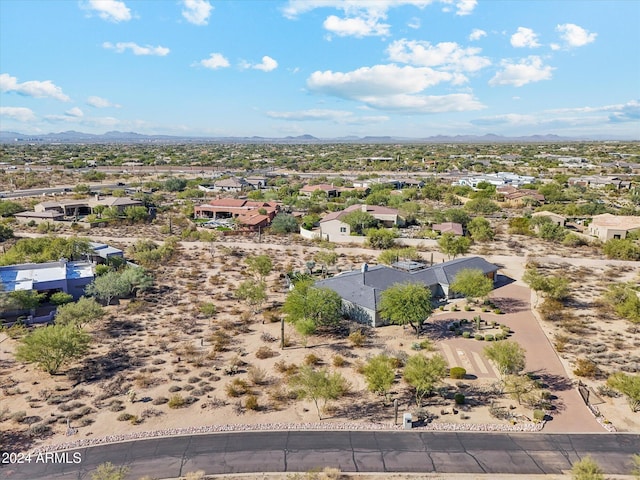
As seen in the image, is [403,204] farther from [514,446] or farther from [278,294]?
[514,446]

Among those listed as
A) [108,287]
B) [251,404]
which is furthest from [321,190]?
[251,404]

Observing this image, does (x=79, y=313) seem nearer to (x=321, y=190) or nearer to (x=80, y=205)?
(x=80, y=205)

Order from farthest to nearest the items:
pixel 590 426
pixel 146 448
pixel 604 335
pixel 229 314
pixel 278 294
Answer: pixel 278 294
pixel 229 314
pixel 604 335
pixel 590 426
pixel 146 448

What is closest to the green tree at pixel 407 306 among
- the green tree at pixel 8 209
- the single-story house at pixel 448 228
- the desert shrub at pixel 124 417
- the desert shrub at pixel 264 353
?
the desert shrub at pixel 264 353

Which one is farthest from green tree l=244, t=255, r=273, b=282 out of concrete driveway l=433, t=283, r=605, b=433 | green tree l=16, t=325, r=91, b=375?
green tree l=16, t=325, r=91, b=375

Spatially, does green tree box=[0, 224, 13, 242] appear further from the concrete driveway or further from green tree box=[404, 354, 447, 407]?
green tree box=[404, 354, 447, 407]

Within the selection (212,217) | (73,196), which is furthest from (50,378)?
(73,196)
